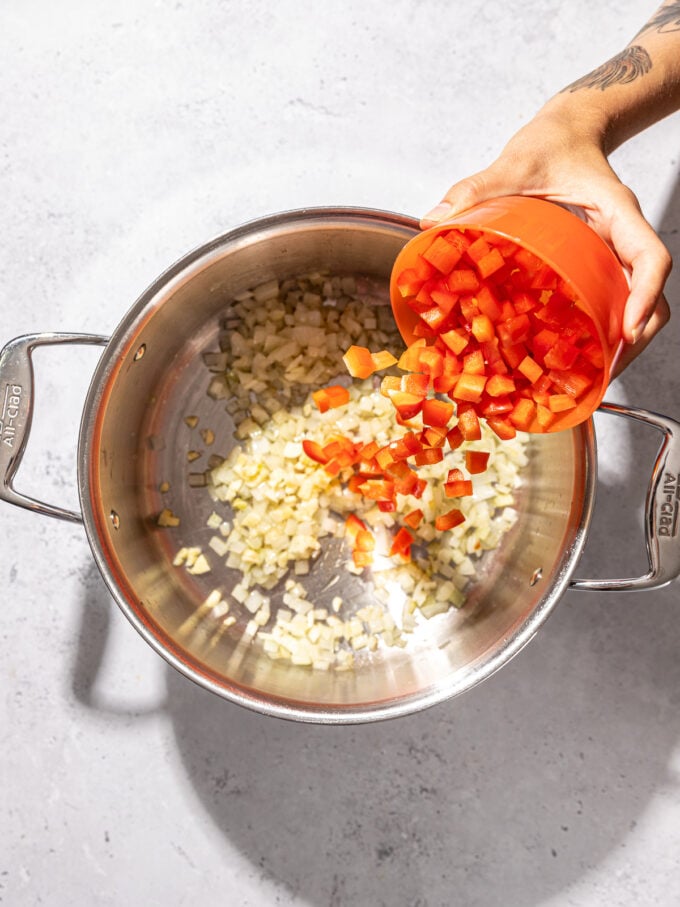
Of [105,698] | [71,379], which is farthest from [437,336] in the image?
[105,698]

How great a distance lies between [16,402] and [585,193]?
1.04 meters

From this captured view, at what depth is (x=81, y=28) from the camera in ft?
5.56

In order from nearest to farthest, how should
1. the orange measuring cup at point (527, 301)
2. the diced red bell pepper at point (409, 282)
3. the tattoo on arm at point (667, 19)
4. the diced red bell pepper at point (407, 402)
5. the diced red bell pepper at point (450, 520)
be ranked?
1. the orange measuring cup at point (527, 301)
2. the diced red bell pepper at point (409, 282)
3. the diced red bell pepper at point (407, 402)
4. the tattoo on arm at point (667, 19)
5. the diced red bell pepper at point (450, 520)

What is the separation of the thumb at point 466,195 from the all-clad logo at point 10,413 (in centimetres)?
77

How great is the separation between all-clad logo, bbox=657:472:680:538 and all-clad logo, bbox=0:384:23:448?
1140 mm

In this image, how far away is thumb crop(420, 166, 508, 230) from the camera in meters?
1.13

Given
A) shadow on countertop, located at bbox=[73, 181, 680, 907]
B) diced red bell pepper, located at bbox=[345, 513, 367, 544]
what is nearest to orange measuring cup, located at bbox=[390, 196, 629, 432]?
diced red bell pepper, located at bbox=[345, 513, 367, 544]

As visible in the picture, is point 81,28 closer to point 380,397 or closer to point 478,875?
point 380,397

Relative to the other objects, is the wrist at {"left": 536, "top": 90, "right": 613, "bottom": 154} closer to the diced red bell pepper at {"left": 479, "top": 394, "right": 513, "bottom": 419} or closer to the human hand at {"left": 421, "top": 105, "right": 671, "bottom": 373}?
the human hand at {"left": 421, "top": 105, "right": 671, "bottom": 373}

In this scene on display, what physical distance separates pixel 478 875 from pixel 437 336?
3.86 feet

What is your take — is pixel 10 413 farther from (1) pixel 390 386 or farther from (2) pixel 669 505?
(2) pixel 669 505

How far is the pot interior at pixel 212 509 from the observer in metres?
1.32

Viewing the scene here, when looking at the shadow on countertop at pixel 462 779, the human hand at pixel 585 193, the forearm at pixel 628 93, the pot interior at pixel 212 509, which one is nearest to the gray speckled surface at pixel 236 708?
the shadow on countertop at pixel 462 779

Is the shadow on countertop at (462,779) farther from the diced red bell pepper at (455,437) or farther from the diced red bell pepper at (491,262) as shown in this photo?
the diced red bell pepper at (491,262)
